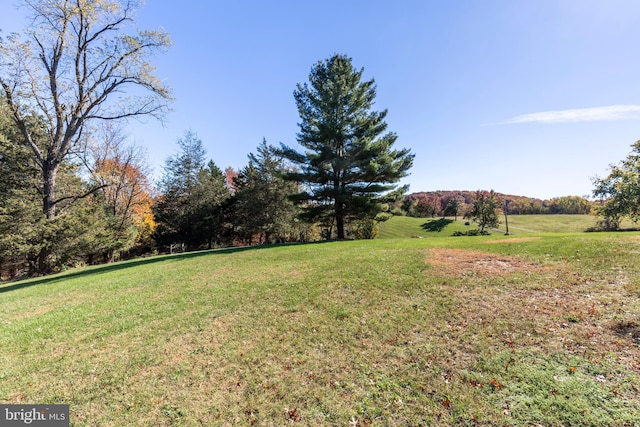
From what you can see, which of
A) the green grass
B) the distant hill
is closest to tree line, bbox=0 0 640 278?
the green grass

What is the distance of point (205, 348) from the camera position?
5000 millimetres

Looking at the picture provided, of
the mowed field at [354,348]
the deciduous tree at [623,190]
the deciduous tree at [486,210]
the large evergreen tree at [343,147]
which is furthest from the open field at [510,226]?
the mowed field at [354,348]

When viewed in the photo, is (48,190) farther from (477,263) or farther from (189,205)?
(477,263)

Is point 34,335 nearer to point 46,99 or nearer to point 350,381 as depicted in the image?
point 350,381

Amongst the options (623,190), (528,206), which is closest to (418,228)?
(623,190)

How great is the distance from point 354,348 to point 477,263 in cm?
643

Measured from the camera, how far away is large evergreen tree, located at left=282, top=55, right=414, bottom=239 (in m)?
18.5

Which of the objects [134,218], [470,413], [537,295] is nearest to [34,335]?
[470,413]

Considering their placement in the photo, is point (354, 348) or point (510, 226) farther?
point (510, 226)

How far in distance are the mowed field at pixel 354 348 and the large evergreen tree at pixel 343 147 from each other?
35.5 feet

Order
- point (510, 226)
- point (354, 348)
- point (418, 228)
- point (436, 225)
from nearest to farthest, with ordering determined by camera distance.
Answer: point (354, 348), point (418, 228), point (436, 225), point (510, 226)

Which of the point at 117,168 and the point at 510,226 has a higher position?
the point at 117,168

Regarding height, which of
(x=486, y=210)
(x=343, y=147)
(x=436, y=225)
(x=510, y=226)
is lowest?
(x=510, y=226)

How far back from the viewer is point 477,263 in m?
8.91
